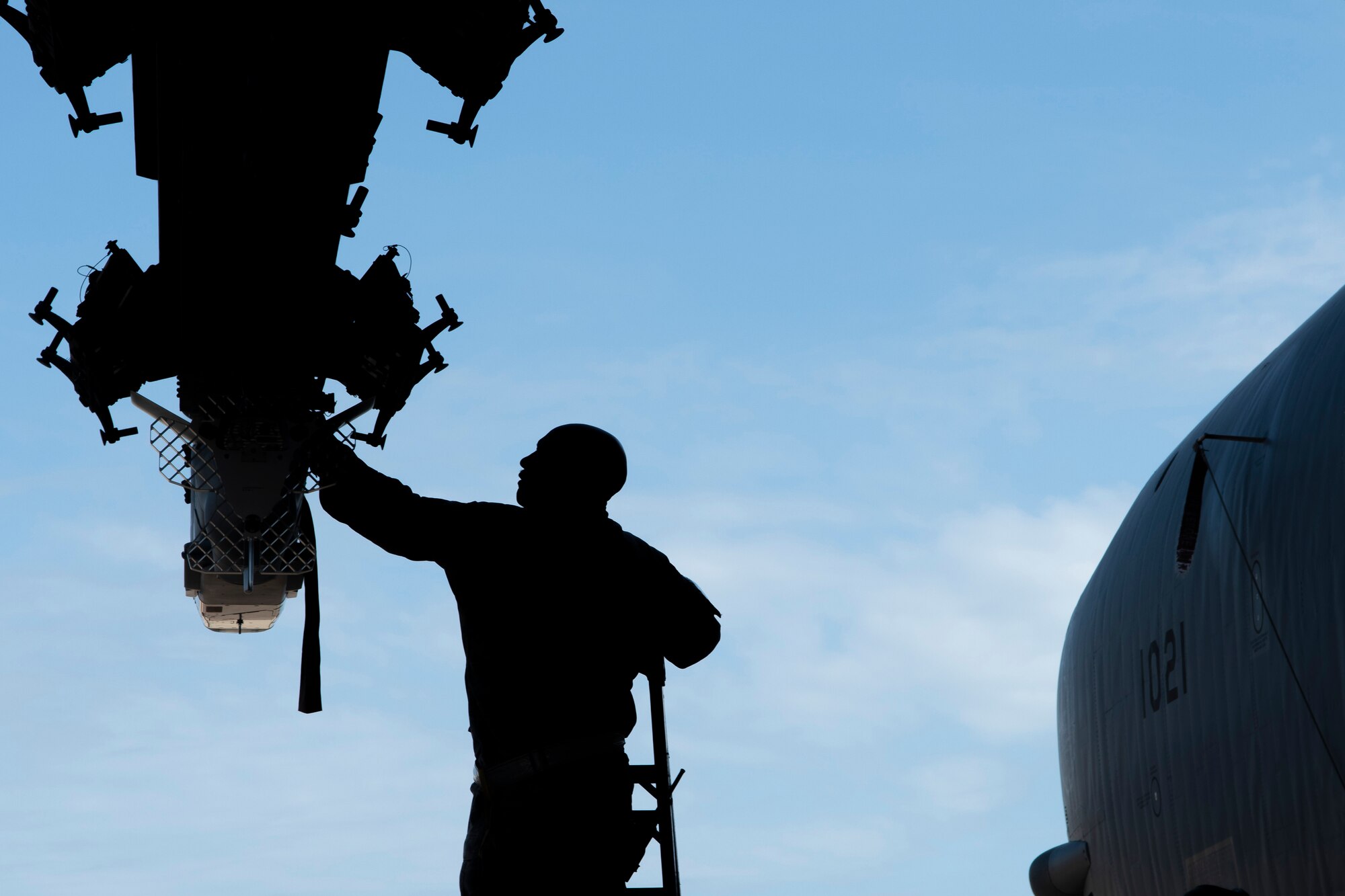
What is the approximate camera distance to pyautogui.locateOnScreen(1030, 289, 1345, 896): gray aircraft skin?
14609 mm

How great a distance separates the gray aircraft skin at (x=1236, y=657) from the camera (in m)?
14.6

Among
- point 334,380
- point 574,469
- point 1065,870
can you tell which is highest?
point 1065,870

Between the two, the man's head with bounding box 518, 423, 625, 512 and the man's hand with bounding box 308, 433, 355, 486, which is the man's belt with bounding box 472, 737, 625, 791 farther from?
the man's hand with bounding box 308, 433, 355, 486

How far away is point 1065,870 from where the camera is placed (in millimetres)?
23984

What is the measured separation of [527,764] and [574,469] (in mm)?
977

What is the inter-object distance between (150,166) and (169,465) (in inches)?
37.0

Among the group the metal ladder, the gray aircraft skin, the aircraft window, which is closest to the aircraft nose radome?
the gray aircraft skin

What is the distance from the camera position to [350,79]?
4633mm

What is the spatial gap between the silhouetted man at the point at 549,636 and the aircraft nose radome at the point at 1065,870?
2037cm

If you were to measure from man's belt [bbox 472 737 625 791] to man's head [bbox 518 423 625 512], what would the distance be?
31.8 inches

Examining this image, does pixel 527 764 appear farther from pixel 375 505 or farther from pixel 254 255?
pixel 254 255

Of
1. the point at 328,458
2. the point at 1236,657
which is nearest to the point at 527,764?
the point at 328,458

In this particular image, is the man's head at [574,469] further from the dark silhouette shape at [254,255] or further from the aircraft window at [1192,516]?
the aircraft window at [1192,516]

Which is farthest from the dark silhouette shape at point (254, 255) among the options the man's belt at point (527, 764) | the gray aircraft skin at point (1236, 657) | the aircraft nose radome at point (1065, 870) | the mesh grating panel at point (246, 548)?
the aircraft nose radome at point (1065, 870)
